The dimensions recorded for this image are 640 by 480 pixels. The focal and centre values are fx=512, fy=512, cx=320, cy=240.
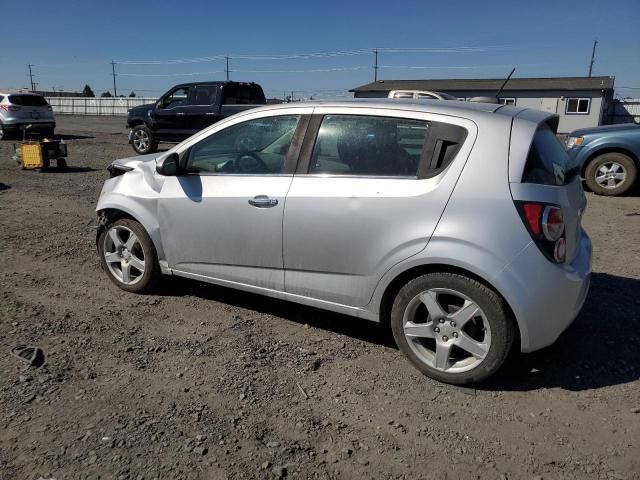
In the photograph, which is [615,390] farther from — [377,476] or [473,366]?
[377,476]

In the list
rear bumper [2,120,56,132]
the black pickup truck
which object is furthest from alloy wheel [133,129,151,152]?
rear bumper [2,120,56,132]

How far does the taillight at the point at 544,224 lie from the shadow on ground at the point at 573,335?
887 millimetres

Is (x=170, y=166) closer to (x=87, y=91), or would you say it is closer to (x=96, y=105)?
(x=96, y=105)

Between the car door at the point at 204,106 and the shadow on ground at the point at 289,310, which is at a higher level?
the car door at the point at 204,106

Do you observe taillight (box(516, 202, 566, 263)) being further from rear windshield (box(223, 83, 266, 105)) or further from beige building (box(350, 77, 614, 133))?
beige building (box(350, 77, 614, 133))

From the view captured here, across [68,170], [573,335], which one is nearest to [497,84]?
[68,170]

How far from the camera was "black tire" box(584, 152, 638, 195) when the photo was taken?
30.2 ft

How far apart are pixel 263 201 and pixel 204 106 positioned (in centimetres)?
1078

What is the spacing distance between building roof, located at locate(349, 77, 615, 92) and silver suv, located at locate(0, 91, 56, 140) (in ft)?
103

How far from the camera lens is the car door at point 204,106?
44.0 ft

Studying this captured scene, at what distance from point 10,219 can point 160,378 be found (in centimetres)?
524

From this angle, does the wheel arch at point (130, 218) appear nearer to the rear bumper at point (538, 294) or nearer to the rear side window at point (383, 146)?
the rear side window at point (383, 146)

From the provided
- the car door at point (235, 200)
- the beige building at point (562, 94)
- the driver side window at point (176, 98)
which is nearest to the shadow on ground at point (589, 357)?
the car door at point (235, 200)

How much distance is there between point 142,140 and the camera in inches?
593
